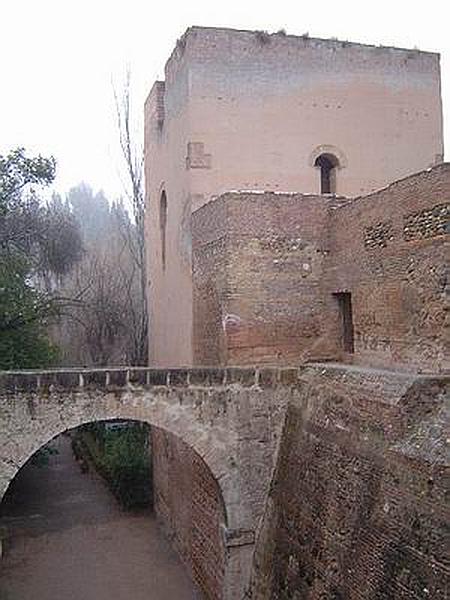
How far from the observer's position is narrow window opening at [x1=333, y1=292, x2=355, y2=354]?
10156 millimetres

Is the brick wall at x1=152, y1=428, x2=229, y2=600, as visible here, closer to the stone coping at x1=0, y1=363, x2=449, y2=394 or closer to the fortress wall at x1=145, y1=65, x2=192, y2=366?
the stone coping at x1=0, y1=363, x2=449, y2=394

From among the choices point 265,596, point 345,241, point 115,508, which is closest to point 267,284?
point 345,241

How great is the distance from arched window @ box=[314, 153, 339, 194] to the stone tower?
0.06ft

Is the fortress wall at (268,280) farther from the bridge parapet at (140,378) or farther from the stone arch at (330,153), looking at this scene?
the stone arch at (330,153)

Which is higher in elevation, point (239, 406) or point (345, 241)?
point (345, 241)

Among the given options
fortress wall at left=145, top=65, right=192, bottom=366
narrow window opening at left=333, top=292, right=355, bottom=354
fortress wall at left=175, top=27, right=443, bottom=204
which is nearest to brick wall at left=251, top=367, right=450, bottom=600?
narrow window opening at left=333, top=292, right=355, bottom=354

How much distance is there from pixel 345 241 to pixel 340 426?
3.31m

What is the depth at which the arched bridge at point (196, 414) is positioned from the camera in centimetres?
779

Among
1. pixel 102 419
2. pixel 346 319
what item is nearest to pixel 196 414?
pixel 102 419

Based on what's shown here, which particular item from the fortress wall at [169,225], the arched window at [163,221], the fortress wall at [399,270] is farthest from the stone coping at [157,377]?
the arched window at [163,221]

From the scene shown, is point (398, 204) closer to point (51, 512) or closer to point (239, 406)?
point (239, 406)

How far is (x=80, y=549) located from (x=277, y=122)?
8369 mm

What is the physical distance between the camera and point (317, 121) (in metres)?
12.3

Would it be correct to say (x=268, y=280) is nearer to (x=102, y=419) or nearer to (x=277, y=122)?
(x=102, y=419)
